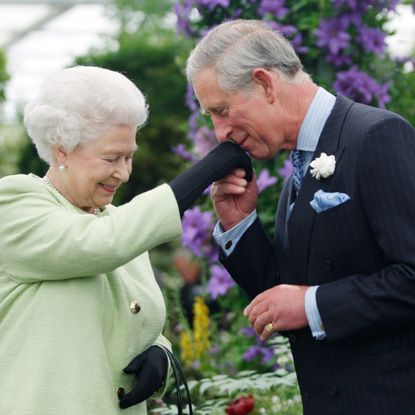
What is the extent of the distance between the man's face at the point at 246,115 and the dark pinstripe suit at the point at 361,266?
159 mm

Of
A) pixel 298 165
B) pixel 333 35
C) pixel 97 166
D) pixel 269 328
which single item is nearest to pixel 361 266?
pixel 269 328

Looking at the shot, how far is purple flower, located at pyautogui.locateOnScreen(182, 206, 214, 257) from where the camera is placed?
16.1 ft

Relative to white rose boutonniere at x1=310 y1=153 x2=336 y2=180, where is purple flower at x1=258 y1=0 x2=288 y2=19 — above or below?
above

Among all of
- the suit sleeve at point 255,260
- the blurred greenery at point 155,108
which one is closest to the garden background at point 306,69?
the suit sleeve at point 255,260

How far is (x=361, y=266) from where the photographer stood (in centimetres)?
247

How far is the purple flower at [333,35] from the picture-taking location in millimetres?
4590

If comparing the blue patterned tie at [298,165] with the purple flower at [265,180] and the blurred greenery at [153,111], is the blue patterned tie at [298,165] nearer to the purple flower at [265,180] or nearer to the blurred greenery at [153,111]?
the purple flower at [265,180]

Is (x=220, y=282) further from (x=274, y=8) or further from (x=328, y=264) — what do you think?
(x=328, y=264)

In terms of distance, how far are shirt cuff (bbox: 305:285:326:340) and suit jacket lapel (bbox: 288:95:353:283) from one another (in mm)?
131

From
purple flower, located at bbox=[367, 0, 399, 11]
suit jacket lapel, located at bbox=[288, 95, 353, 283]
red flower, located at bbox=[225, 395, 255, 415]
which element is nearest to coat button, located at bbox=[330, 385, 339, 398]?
suit jacket lapel, located at bbox=[288, 95, 353, 283]

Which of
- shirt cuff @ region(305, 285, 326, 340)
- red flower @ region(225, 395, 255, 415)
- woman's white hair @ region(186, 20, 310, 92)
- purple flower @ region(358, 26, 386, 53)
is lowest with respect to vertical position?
red flower @ region(225, 395, 255, 415)

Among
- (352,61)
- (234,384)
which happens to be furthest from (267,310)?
(352,61)

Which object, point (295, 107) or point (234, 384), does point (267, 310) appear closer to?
point (295, 107)

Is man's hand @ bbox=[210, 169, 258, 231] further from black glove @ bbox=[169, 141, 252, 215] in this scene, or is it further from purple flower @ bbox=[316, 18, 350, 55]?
purple flower @ bbox=[316, 18, 350, 55]
